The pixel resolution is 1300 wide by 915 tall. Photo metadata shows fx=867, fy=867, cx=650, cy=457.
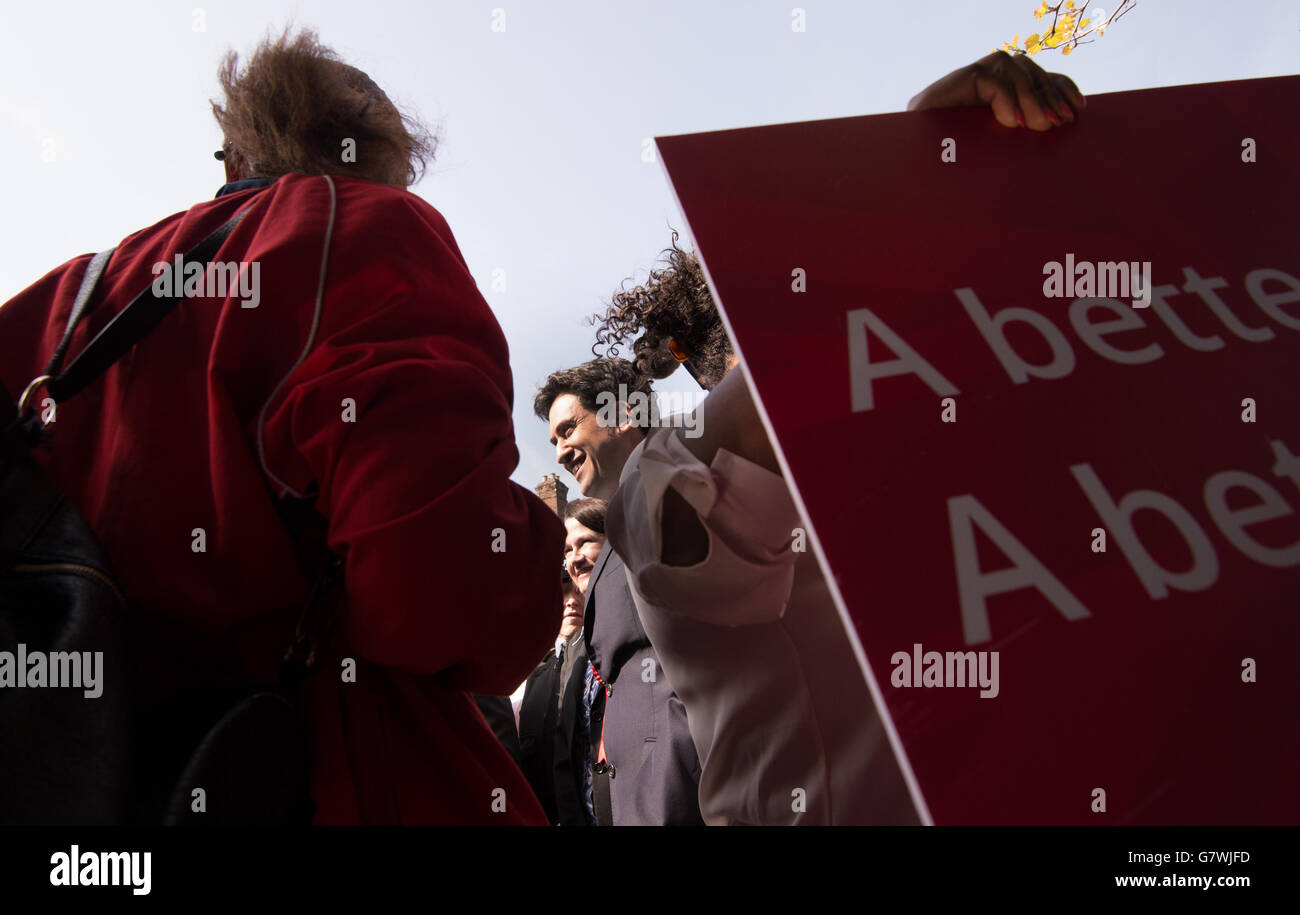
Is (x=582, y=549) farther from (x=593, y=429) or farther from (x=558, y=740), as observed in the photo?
(x=558, y=740)

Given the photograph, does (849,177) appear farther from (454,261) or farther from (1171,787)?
(1171,787)

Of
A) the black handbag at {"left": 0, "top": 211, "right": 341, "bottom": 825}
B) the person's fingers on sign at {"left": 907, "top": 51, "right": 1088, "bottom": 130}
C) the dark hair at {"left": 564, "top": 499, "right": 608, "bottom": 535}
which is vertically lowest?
the black handbag at {"left": 0, "top": 211, "right": 341, "bottom": 825}

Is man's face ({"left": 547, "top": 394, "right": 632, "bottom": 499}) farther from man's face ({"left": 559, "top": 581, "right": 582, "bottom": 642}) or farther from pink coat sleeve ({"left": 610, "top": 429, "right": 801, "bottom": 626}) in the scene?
pink coat sleeve ({"left": 610, "top": 429, "right": 801, "bottom": 626})

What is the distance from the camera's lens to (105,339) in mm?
943

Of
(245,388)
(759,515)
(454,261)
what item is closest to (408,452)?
(245,388)

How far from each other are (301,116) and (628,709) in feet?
5.06

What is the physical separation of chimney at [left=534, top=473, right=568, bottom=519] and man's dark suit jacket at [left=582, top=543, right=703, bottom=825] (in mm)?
1876

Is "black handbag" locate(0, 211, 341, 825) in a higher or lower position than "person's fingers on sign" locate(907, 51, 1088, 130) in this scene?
lower

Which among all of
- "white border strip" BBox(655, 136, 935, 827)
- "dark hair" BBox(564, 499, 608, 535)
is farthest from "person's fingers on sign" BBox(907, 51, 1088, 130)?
"dark hair" BBox(564, 499, 608, 535)

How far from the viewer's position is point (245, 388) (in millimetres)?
963

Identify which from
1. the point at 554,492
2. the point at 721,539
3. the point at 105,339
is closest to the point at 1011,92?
the point at 721,539

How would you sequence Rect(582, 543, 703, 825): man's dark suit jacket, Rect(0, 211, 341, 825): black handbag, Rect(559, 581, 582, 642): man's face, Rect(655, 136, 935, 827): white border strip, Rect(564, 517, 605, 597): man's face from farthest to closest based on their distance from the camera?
Rect(559, 581, 582, 642): man's face, Rect(564, 517, 605, 597): man's face, Rect(582, 543, 703, 825): man's dark suit jacket, Rect(0, 211, 341, 825): black handbag, Rect(655, 136, 935, 827): white border strip

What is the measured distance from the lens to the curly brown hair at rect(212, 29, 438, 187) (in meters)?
1.24

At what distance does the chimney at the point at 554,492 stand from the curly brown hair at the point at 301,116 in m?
3.00
